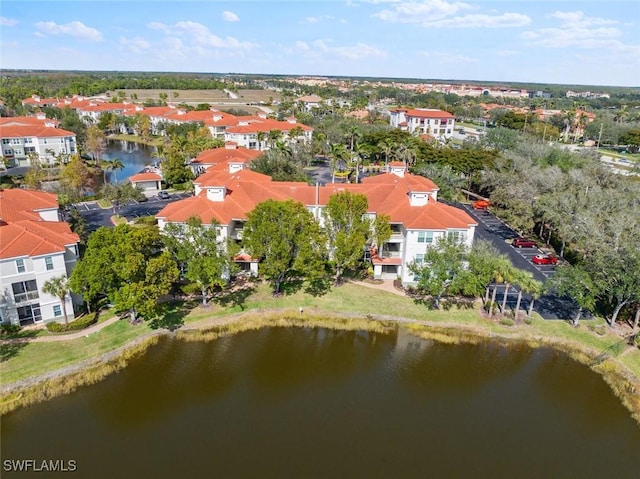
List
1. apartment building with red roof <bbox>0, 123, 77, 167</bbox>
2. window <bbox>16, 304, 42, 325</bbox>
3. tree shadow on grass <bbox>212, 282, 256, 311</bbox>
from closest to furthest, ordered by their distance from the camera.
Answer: window <bbox>16, 304, 42, 325</bbox> → tree shadow on grass <bbox>212, 282, 256, 311</bbox> → apartment building with red roof <bbox>0, 123, 77, 167</bbox>

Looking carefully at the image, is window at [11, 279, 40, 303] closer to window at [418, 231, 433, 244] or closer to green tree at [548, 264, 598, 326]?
window at [418, 231, 433, 244]

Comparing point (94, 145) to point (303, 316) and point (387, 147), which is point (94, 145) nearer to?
point (387, 147)

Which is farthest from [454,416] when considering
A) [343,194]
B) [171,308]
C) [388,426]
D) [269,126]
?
[269,126]

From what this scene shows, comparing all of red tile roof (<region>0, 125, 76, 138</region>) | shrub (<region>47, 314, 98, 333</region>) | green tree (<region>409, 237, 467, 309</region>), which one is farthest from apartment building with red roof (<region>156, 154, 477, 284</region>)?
red tile roof (<region>0, 125, 76, 138</region>)

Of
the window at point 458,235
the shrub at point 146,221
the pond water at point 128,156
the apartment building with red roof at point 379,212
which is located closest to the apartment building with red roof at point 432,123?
the pond water at point 128,156

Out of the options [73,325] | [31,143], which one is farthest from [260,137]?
[73,325]

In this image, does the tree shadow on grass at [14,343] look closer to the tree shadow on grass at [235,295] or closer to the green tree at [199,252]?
the green tree at [199,252]
